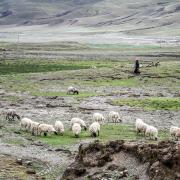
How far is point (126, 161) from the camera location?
66.8ft

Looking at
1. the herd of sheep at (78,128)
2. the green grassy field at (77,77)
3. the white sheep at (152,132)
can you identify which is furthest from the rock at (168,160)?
the green grassy field at (77,77)

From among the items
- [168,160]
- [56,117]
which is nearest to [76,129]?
[56,117]

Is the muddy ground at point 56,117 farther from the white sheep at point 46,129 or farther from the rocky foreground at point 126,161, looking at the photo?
the white sheep at point 46,129

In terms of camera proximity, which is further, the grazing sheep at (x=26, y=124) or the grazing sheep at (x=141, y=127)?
the grazing sheep at (x=26, y=124)

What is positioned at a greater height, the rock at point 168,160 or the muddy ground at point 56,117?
the rock at point 168,160

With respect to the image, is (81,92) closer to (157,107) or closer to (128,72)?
(157,107)

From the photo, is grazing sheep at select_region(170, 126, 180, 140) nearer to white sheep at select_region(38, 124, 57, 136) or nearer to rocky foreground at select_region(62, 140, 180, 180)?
white sheep at select_region(38, 124, 57, 136)

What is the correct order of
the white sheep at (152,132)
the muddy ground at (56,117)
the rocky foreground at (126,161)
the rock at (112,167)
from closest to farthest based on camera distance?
the rocky foreground at (126,161) → the rock at (112,167) → the muddy ground at (56,117) → the white sheep at (152,132)

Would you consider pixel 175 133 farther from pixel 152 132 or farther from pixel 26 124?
pixel 26 124

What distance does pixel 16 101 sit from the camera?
146ft

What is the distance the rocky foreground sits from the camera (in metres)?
18.5

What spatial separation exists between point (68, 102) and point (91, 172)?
2387cm

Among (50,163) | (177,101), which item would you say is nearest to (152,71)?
(177,101)

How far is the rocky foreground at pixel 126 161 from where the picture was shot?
1848 cm
